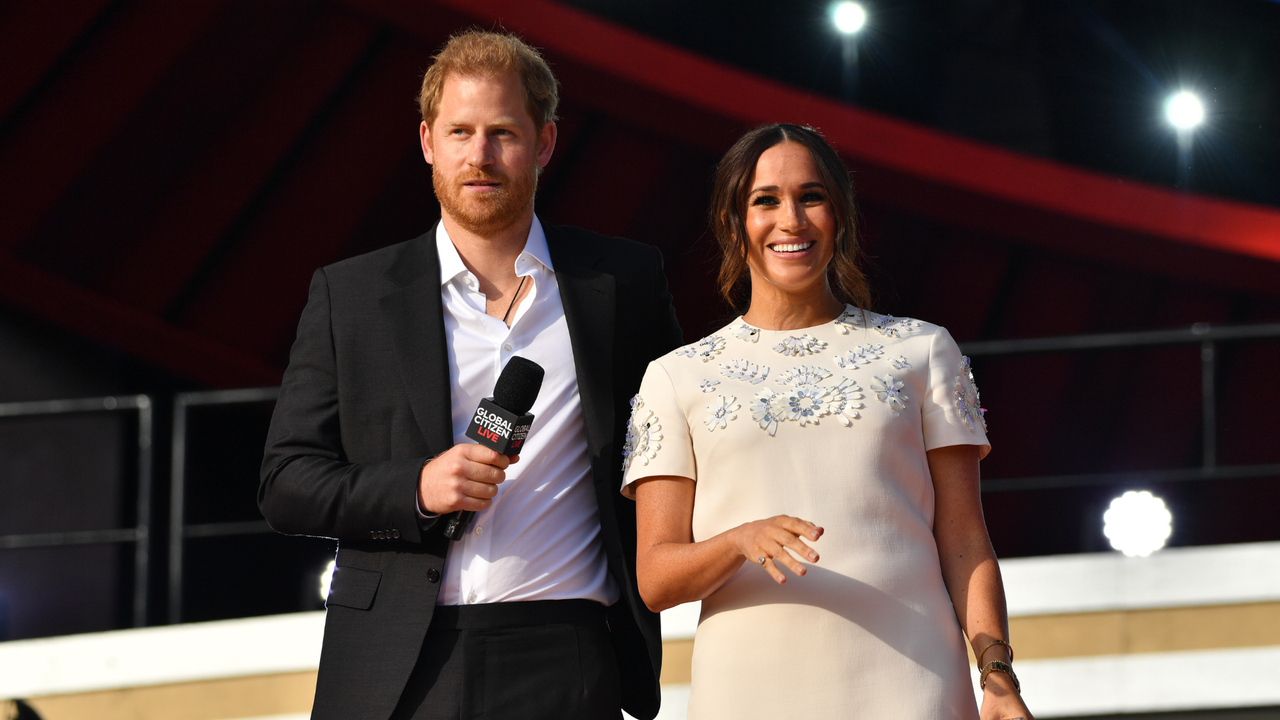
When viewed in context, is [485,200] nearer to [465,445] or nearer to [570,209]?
[465,445]

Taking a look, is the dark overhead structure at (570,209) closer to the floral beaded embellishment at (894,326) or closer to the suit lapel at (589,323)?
the suit lapel at (589,323)

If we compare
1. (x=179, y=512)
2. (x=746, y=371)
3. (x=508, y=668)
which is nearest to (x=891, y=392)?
(x=746, y=371)

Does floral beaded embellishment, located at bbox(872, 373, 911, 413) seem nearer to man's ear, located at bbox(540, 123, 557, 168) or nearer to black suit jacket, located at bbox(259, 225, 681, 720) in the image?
black suit jacket, located at bbox(259, 225, 681, 720)

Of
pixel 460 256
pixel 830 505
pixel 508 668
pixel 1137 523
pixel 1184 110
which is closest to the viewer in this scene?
pixel 830 505

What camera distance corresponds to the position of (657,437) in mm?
1550

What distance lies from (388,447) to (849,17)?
3746mm

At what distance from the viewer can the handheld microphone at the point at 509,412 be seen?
1.39 m

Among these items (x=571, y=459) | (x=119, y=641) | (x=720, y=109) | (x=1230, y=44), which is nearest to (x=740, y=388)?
(x=571, y=459)

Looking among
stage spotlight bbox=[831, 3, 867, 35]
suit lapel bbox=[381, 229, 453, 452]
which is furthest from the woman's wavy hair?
stage spotlight bbox=[831, 3, 867, 35]

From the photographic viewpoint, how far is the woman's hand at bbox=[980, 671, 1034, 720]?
53.0 inches

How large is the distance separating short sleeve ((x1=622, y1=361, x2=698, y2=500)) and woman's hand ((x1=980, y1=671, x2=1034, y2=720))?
0.47m

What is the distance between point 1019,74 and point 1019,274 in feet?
2.96

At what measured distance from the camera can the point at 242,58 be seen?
4.79 meters

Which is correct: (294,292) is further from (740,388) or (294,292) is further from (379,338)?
(740,388)
